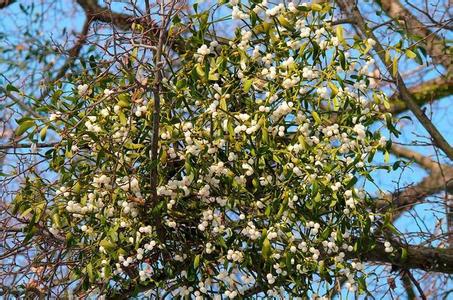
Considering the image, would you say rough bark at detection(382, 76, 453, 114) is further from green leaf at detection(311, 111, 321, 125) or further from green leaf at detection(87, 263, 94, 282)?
green leaf at detection(87, 263, 94, 282)

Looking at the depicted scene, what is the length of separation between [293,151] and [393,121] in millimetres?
307

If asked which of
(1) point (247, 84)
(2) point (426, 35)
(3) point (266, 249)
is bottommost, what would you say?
(3) point (266, 249)

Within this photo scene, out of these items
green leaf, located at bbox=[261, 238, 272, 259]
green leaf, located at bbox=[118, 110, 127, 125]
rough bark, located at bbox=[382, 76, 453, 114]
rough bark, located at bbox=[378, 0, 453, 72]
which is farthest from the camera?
rough bark, located at bbox=[382, 76, 453, 114]

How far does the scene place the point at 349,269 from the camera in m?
2.18

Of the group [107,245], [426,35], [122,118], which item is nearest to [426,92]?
[426,35]

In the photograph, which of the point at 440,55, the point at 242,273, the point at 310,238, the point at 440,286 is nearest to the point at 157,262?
the point at 242,273

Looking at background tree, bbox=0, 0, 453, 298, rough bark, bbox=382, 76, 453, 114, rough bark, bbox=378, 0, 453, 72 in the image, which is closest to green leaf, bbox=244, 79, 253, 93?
background tree, bbox=0, 0, 453, 298

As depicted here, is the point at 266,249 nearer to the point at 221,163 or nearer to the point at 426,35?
the point at 221,163

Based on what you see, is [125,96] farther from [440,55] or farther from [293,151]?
[440,55]

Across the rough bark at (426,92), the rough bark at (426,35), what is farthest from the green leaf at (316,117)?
the rough bark at (426,92)

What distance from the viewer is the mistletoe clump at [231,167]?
2.12 m

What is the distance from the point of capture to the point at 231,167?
85.0 inches

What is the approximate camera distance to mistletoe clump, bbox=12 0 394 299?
212 cm

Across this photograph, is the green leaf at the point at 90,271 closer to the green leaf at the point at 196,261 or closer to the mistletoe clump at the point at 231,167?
the mistletoe clump at the point at 231,167
